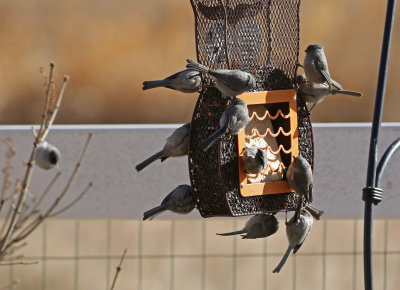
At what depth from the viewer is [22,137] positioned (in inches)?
257

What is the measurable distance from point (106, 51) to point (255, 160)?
3.56 metres

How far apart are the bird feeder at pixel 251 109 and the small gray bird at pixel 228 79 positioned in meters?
0.13

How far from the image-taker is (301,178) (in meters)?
3.35

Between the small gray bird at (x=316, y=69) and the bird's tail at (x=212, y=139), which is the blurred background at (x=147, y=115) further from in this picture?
the bird's tail at (x=212, y=139)

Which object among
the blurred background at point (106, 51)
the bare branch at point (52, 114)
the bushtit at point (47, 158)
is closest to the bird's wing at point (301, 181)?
the bushtit at point (47, 158)

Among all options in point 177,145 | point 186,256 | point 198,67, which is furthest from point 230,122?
point 186,256

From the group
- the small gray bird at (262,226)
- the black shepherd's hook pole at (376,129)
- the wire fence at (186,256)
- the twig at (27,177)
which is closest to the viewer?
the twig at (27,177)

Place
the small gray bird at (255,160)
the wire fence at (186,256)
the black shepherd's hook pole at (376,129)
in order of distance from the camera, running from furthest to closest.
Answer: the wire fence at (186,256)
the small gray bird at (255,160)
the black shepherd's hook pole at (376,129)

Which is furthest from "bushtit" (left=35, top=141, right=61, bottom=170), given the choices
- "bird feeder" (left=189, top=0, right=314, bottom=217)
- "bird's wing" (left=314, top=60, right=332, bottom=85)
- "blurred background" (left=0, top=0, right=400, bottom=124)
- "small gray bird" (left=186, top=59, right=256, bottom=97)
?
"blurred background" (left=0, top=0, right=400, bottom=124)

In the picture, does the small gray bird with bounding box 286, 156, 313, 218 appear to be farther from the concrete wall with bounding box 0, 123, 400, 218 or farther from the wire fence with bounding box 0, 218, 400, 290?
the wire fence with bounding box 0, 218, 400, 290

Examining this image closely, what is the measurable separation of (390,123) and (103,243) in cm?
207

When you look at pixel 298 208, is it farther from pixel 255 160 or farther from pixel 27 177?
pixel 27 177

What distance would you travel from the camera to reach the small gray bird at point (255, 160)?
10.8ft

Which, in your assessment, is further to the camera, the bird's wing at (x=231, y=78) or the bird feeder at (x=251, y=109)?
the bird feeder at (x=251, y=109)
